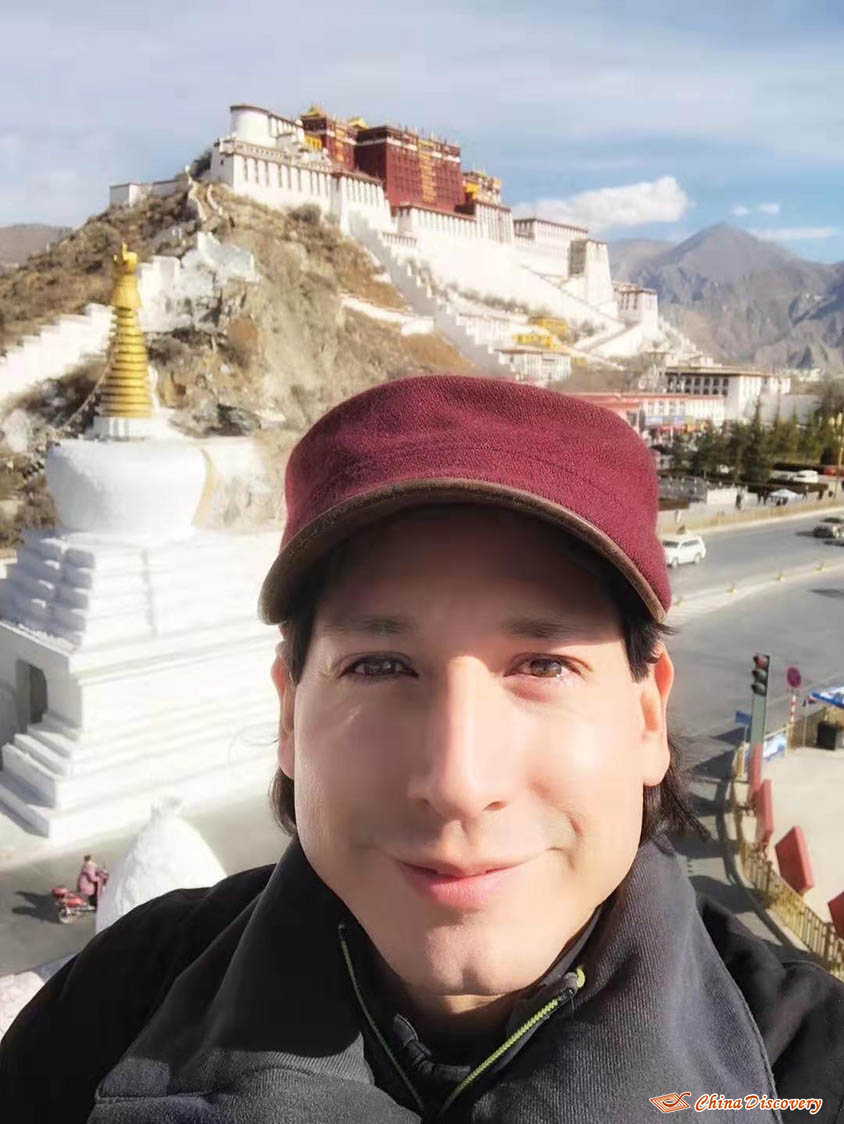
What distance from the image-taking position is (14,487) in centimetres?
2550

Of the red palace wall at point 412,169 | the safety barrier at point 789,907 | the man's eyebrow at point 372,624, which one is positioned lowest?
the safety barrier at point 789,907

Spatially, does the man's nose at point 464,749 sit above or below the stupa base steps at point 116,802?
above

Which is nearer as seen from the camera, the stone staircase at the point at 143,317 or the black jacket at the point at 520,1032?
the black jacket at the point at 520,1032

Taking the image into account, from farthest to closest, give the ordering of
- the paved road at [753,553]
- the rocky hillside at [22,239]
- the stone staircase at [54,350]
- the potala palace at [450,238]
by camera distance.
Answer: the rocky hillside at [22,239], the potala palace at [450,238], the stone staircase at [54,350], the paved road at [753,553]

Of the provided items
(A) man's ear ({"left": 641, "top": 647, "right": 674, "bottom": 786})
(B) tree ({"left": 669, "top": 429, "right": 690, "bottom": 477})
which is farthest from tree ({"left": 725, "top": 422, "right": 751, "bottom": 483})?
(A) man's ear ({"left": 641, "top": 647, "right": 674, "bottom": 786})

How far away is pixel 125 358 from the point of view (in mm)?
8828

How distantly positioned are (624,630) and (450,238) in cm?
5497

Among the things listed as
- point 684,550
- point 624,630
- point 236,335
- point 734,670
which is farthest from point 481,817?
point 236,335

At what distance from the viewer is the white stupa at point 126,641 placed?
7445mm

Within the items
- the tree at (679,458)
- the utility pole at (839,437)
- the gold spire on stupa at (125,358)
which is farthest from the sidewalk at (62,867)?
the utility pole at (839,437)

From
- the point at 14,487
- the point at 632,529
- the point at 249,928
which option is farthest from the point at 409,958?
the point at 14,487

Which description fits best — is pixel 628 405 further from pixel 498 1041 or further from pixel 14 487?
pixel 498 1041

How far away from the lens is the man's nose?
42.6 inches

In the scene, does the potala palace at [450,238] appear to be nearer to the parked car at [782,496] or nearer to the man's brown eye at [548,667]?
the parked car at [782,496]
